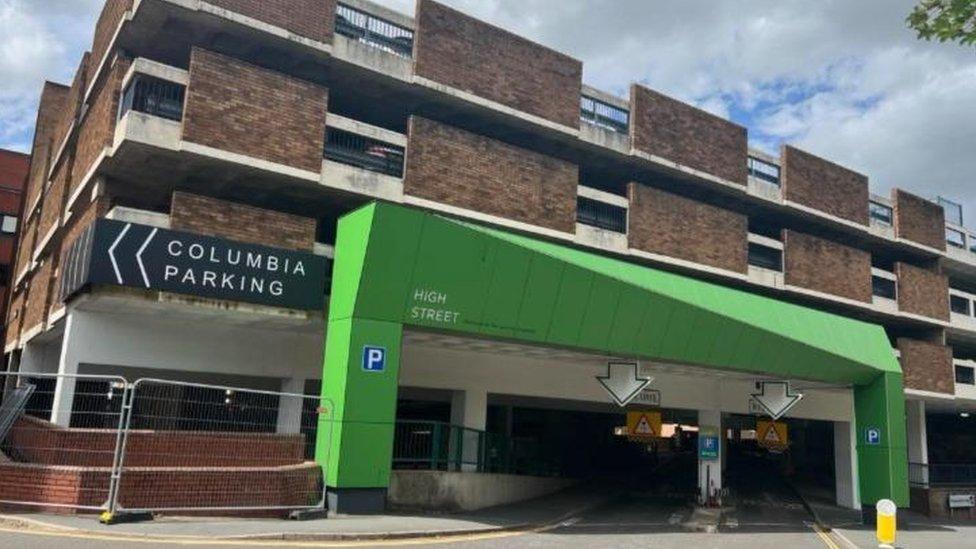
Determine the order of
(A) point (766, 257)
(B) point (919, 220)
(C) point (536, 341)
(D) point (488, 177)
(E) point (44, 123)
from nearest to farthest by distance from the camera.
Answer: (C) point (536, 341) → (D) point (488, 177) → (A) point (766, 257) → (E) point (44, 123) → (B) point (919, 220)

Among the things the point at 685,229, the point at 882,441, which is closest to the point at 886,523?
the point at 882,441

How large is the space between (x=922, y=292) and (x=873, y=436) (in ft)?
55.9

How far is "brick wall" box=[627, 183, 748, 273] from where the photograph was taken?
26.0 metres

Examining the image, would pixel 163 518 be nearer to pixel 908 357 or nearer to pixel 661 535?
pixel 661 535

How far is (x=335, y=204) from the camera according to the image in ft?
71.1

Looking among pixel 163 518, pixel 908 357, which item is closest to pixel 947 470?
pixel 908 357

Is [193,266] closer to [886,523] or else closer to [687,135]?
[886,523]

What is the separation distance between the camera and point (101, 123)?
19188mm

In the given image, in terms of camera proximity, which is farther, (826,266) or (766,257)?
(826,266)

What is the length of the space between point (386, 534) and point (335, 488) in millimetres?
1756

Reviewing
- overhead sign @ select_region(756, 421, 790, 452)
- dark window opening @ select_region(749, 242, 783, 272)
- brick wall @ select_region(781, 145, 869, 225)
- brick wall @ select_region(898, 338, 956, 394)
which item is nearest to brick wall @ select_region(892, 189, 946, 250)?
brick wall @ select_region(781, 145, 869, 225)

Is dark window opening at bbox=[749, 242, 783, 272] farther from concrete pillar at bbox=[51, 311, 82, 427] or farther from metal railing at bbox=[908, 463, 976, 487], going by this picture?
concrete pillar at bbox=[51, 311, 82, 427]

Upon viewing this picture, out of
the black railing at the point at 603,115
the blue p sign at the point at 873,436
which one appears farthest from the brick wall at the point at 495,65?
the blue p sign at the point at 873,436

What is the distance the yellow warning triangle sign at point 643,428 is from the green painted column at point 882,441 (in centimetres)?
631
